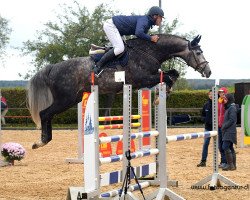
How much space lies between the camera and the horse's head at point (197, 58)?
926 cm

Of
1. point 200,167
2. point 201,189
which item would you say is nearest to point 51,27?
point 200,167

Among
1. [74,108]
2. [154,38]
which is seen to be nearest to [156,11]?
[154,38]

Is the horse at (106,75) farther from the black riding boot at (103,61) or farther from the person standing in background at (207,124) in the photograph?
the person standing in background at (207,124)

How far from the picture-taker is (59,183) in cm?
915

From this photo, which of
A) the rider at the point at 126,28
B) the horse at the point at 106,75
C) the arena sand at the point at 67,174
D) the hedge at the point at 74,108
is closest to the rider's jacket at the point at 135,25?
the rider at the point at 126,28

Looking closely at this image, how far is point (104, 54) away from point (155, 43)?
27.4 inches

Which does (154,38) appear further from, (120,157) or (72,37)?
(72,37)

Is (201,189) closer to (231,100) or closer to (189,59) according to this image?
(189,59)

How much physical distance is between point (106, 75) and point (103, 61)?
0.19 m

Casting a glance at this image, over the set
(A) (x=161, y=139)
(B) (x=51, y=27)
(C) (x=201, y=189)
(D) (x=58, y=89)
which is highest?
(B) (x=51, y=27)

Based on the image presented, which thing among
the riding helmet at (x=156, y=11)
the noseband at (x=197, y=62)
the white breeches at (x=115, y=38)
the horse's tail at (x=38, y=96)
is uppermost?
the riding helmet at (x=156, y=11)

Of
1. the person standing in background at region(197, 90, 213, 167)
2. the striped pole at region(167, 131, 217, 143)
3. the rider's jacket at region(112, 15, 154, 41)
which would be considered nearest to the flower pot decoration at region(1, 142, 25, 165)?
the person standing in background at region(197, 90, 213, 167)

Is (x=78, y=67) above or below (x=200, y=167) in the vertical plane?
above

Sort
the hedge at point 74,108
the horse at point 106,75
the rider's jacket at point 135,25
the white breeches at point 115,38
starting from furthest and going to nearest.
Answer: the hedge at point 74,108
the horse at point 106,75
the white breeches at point 115,38
the rider's jacket at point 135,25
